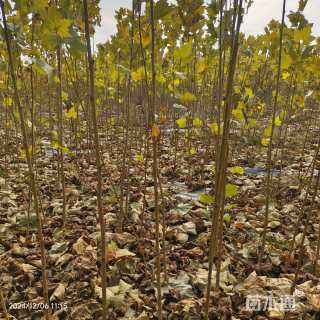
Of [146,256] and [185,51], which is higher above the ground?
[185,51]

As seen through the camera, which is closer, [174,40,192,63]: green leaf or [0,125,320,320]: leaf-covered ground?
[174,40,192,63]: green leaf

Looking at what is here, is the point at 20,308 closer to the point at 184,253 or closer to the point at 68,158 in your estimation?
the point at 184,253

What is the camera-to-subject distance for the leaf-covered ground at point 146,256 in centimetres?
158

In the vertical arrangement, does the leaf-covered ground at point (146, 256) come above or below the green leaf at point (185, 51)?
below

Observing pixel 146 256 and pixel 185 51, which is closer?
pixel 185 51

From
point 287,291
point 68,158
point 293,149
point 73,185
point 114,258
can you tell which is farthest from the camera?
point 293,149

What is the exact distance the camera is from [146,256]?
203cm

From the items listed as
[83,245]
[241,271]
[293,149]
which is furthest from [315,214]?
[293,149]

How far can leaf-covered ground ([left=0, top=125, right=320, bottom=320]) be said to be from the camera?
1.58 m

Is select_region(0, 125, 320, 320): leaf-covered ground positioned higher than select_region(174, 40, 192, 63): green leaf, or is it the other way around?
select_region(174, 40, 192, 63): green leaf

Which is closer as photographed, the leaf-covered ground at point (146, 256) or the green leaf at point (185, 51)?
the green leaf at point (185, 51)

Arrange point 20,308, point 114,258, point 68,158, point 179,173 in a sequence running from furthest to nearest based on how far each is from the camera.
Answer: point 68,158 → point 179,173 → point 114,258 → point 20,308

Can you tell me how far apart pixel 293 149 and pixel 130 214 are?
151 inches

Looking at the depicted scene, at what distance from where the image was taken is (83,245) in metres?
2.06
